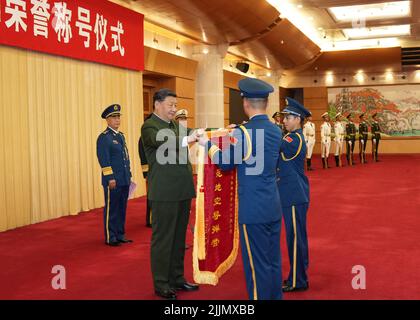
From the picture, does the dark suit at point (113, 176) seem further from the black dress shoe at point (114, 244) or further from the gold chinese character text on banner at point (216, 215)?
the gold chinese character text on banner at point (216, 215)

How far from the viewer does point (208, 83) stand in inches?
446

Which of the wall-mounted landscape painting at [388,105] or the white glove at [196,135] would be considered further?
the wall-mounted landscape painting at [388,105]

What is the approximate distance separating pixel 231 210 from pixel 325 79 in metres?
18.0

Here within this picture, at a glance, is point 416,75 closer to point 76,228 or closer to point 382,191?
point 382,191

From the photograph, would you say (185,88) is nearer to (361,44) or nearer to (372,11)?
(372,11)

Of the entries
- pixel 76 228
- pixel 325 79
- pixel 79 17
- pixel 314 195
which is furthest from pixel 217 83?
pixel 325 79

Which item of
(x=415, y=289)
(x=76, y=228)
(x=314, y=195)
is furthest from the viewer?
(x=314, y=195)

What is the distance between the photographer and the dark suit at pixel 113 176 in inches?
197

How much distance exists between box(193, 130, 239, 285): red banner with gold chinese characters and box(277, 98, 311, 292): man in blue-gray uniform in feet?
1.53

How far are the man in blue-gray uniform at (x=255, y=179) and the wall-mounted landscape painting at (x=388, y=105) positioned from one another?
18.1 m

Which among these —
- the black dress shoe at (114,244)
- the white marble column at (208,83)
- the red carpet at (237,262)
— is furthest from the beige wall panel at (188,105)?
the black dress shoe at (114,244)

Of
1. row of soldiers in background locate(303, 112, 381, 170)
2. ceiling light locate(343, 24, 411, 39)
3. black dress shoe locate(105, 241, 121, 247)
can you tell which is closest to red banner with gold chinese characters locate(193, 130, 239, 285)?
black dress shoe locate(105, 241, 121, 247)

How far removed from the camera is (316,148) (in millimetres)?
20703

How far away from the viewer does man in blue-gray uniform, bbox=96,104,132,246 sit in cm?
499
